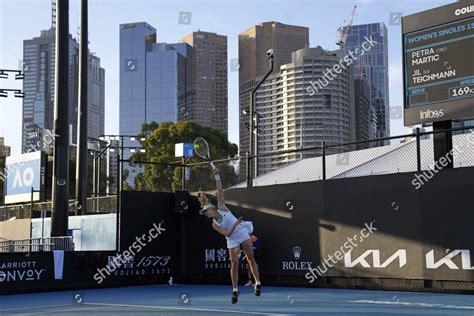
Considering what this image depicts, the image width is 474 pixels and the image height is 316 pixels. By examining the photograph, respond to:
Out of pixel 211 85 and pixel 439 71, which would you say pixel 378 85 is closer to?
pixel 211 85

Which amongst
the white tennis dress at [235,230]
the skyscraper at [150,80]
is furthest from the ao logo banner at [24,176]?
the skyscraper at [150,80]

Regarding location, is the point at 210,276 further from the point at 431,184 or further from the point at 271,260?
the point at 431,184

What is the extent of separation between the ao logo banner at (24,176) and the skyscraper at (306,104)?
1505 centimetres

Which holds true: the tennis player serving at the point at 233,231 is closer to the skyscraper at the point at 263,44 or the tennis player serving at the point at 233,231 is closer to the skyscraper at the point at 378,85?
the skyscraper at the point at 378,85

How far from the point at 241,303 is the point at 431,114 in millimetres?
6766

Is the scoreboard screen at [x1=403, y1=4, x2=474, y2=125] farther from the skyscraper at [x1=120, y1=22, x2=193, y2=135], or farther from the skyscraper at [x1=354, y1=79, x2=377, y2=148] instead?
the skyscraper at [x1=120, y1=22, x2=193, y2=135]

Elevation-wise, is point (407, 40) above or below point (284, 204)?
above

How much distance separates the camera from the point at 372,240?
16062mm

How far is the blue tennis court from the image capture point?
37.6 ft

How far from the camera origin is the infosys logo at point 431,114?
15398mm

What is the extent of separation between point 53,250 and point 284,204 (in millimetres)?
7212

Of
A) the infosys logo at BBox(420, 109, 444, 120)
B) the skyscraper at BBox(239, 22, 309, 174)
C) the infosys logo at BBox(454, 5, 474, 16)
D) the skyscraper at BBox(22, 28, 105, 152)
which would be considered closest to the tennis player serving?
the infosys logo at BBox(420, 109, 444, 120)

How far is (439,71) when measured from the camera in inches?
609

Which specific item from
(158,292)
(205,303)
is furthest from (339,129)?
(205,303)
